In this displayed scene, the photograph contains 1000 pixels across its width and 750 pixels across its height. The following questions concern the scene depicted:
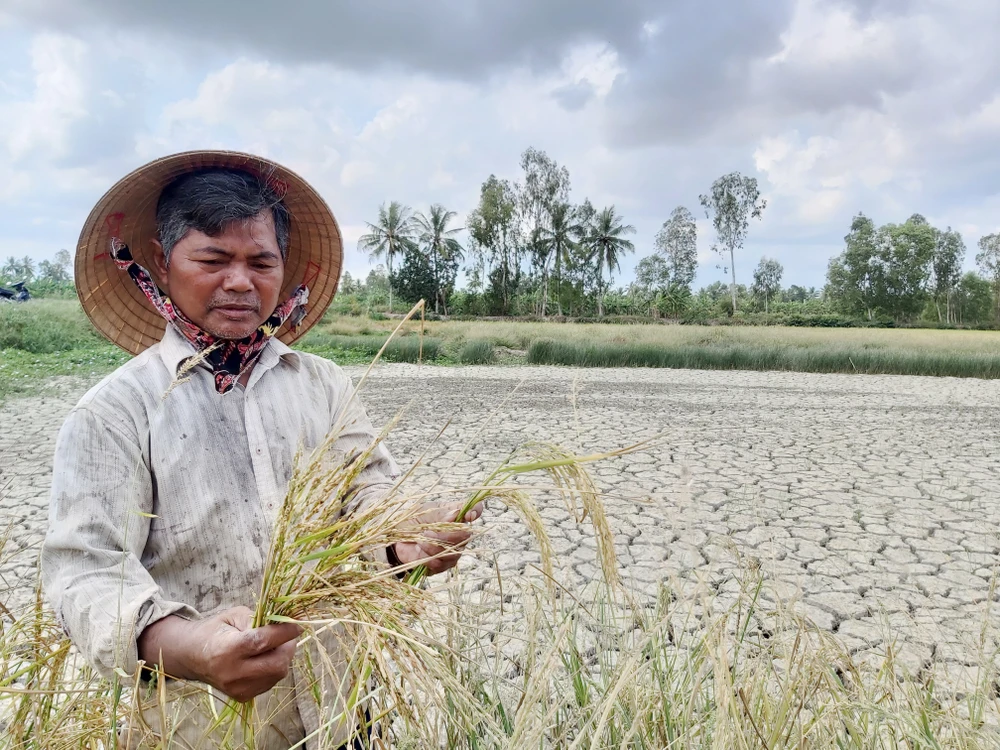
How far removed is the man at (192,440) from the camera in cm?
110

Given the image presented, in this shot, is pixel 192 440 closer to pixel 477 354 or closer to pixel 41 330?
pixel 477 354

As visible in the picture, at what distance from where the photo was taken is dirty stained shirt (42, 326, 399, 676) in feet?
3.62

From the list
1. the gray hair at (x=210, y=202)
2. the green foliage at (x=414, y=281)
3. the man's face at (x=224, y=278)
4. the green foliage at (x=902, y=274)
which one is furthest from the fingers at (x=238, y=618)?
the green foliage at (x=902, y=274)

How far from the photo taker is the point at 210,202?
1382 mm

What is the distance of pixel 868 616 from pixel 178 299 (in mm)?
3593

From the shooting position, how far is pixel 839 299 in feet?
150

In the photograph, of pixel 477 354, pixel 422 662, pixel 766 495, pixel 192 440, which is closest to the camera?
pixel 422 662

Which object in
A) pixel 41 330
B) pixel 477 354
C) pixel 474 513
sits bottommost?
pixel 474 513

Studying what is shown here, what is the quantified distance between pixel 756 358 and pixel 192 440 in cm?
1778

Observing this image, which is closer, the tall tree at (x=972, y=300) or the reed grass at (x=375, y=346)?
the reed grass at (x=375, y=346)

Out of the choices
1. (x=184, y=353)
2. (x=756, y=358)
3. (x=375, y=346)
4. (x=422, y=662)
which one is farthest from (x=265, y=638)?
(x=375, y=346)

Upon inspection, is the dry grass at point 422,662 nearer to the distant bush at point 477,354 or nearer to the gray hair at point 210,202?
the gray hair at point 210,202

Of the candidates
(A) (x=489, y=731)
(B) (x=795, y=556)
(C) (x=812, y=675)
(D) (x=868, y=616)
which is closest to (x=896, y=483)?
(B) (x=795, y=556)

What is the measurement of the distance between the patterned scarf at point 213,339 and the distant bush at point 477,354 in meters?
16.2
